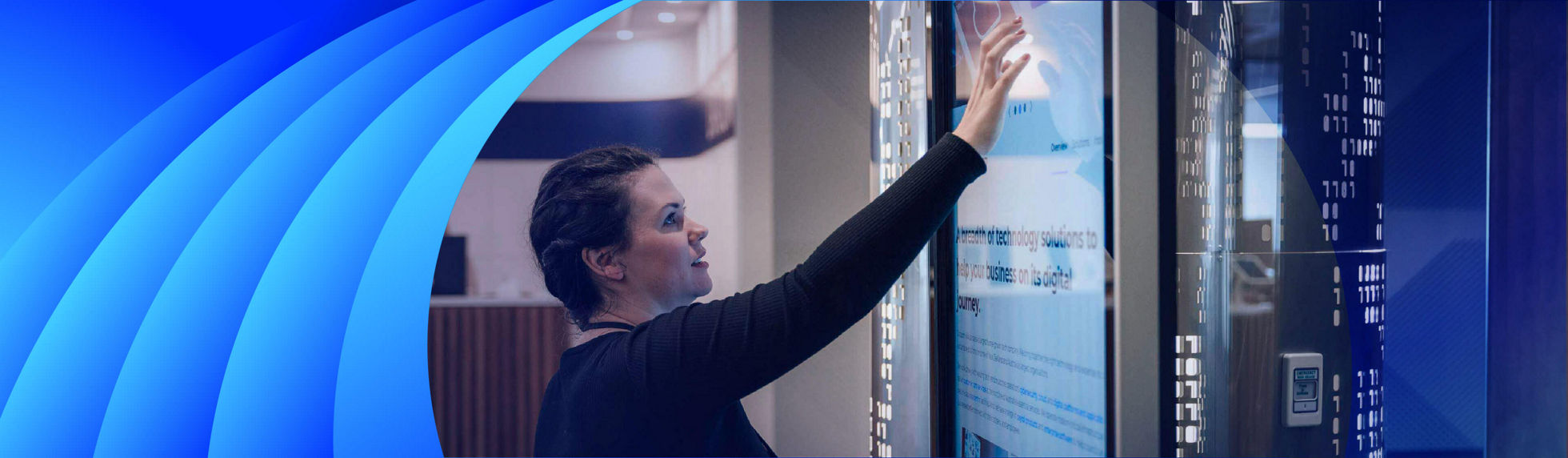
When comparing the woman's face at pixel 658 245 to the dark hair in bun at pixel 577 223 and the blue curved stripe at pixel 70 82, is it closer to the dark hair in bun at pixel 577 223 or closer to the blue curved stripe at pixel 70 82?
the dark hair in bun at pixel 577 223

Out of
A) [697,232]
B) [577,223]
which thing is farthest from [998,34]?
[697,232]

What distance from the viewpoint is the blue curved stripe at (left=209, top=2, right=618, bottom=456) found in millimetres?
2172

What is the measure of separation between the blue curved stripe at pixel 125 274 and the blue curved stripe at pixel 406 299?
2.02ft

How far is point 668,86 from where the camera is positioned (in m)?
3.01

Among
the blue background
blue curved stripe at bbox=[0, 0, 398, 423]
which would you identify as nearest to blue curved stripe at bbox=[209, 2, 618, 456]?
the blue background

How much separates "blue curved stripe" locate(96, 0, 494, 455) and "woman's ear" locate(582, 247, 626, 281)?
1.92 feet

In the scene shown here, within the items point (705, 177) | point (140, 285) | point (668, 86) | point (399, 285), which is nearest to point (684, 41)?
point (668, 86)

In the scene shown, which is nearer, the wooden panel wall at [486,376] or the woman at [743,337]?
the woman at [743,337]

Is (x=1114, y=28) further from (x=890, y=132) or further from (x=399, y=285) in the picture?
(x=399, y=285)

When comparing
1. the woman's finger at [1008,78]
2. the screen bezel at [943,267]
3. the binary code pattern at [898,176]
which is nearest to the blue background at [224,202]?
the binary code pattern at [898,176]

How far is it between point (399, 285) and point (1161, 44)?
209 cm

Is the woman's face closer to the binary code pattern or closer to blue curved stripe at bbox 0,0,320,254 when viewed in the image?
the binary code pattern

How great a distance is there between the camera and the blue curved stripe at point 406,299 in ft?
8.41

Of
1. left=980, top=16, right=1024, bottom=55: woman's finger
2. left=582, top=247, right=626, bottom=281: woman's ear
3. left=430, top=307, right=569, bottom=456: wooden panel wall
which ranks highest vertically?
left=980, top=16, right=1024, bottom=55: woman's finger
